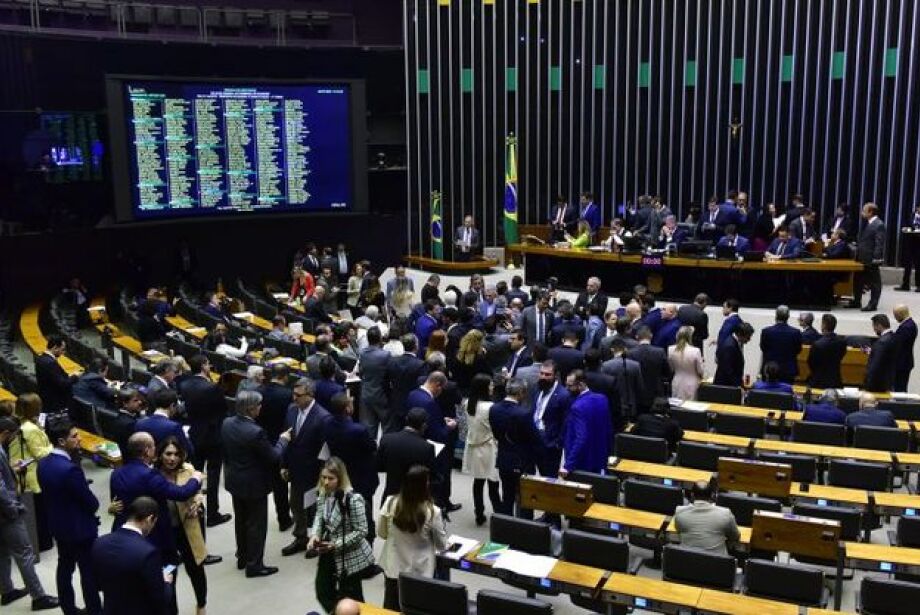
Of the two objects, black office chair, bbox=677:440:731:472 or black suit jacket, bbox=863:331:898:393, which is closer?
black office chair, bbox=677:440:731:472

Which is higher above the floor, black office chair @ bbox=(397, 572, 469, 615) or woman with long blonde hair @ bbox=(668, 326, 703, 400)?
woman with long blonde hair @ bbox=(668, 326, 703, 400)

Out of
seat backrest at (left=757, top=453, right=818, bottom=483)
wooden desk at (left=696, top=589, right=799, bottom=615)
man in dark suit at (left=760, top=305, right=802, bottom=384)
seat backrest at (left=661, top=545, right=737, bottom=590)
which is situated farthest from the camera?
man in dark suit at (left=760, top=305, right=802, bottom=384)

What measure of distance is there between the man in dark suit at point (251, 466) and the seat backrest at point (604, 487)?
216 cm

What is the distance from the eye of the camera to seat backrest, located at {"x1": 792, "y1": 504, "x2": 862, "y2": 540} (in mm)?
6109

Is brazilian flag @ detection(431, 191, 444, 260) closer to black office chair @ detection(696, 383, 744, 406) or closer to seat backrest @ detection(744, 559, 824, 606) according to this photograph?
black office chair @ detection(696, 383, 744, 406)

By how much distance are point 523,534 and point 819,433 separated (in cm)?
325

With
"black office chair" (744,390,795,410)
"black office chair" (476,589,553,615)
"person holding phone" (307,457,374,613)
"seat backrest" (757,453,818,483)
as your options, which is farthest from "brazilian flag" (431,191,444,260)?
"black office chair" (476,589,553,615)

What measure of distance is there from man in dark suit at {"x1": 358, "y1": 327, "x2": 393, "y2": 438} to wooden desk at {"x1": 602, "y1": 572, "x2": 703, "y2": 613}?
371 cm

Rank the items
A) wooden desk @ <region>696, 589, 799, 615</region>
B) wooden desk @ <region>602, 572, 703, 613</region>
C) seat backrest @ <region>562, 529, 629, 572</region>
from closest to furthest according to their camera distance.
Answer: wooden desk @ <region>696, 589, 799, 615</region> < wooden desk @ <region>602, 572, 703, 613</region> < seat backrest @ <region>562, 529, 629, 572</region>

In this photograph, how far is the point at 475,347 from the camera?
880 cm

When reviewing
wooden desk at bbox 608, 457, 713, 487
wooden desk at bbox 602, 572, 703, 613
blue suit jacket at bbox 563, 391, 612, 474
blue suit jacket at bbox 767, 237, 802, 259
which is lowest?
wooden desk at bbox 602, 572, 703, 613

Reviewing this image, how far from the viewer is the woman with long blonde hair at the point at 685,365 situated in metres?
9.02

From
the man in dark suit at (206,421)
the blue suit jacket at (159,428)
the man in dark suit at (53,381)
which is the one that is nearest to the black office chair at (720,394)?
the man in dark suit at (206,421)

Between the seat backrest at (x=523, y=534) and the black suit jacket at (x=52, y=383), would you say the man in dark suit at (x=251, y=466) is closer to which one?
the seat backrest at (x=523, y=534)
